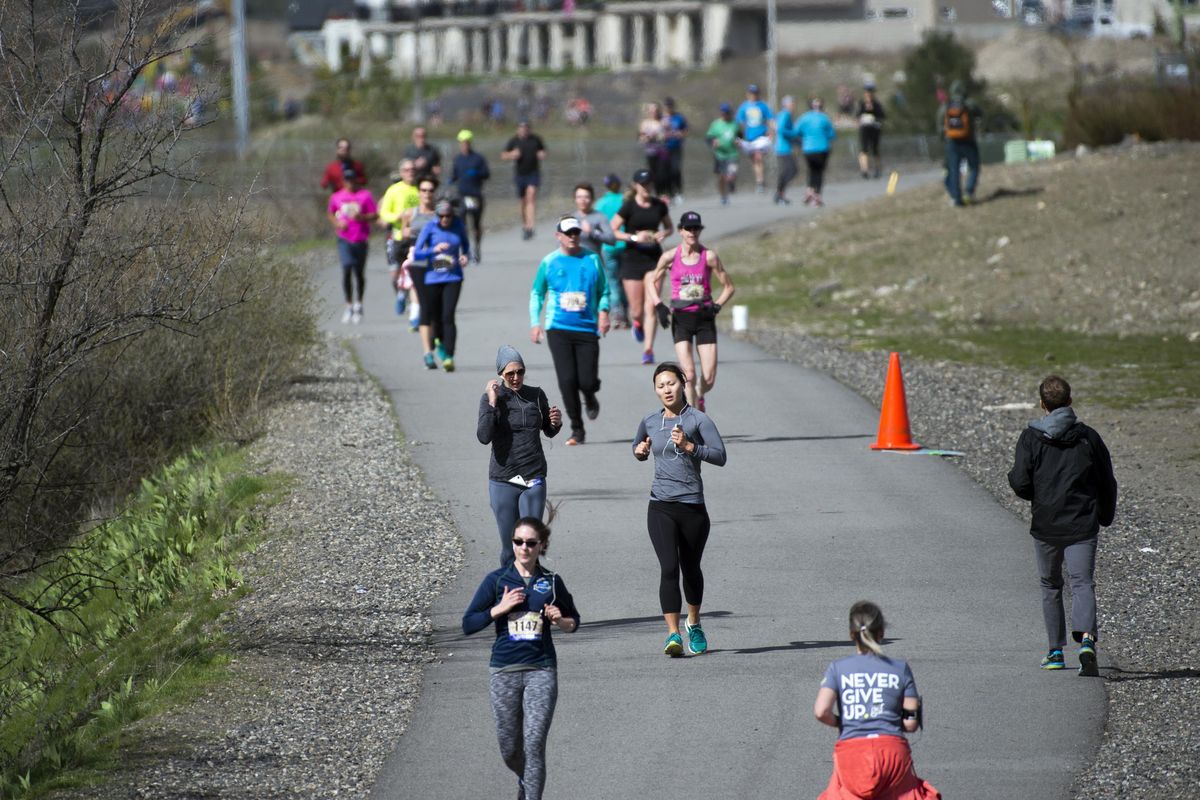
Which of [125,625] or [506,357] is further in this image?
[125,625]

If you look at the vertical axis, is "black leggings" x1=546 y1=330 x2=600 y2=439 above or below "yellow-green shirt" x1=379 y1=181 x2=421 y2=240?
below

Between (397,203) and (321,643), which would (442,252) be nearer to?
(397,203)

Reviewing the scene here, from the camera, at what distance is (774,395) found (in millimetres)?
17859

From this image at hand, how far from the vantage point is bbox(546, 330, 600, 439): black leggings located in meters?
14.2

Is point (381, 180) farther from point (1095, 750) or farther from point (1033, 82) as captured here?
point (1033, 82)

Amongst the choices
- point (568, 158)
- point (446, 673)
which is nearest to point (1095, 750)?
point (446, 673)

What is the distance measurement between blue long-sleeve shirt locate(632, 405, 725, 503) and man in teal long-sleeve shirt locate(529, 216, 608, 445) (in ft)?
14.7

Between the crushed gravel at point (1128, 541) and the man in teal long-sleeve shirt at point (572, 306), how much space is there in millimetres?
3306

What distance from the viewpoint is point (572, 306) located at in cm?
1399

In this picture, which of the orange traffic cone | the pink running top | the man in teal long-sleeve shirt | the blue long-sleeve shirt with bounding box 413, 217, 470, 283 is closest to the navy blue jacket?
the man in teal long-sleeve shirt

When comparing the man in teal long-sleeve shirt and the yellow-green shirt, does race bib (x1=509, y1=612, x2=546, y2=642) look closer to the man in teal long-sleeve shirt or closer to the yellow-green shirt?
the man in teal long-sleeve shirt

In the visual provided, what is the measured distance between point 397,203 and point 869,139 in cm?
2217

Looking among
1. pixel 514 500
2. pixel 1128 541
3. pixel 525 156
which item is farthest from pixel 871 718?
pixel 525 156

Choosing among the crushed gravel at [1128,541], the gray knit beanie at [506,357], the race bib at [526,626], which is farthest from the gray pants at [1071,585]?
the race bib at [526,626]
